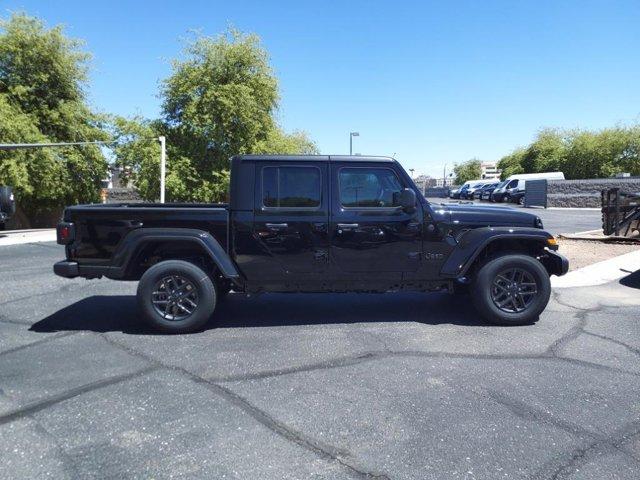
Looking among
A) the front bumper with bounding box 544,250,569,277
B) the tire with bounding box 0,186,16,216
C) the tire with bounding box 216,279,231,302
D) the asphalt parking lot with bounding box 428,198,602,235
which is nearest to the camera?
the front bumper with bounding box 544,250,569,277

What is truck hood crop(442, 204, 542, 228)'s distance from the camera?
18.5ft

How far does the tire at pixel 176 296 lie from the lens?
531cm

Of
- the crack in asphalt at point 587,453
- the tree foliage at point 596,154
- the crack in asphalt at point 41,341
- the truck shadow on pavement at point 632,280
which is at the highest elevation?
the tree foliage at point 596,154

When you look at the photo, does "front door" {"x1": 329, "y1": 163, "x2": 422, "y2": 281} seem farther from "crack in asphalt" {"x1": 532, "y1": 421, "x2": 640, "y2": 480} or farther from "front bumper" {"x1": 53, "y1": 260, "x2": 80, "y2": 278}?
"front bumper" {"x1": 53, "y1": 260, "x2": 80, "y2": 278}

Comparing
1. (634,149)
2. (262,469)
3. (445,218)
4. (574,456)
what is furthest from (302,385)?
(634,149)

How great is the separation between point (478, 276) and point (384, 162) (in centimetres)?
171

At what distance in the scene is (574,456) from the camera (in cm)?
294

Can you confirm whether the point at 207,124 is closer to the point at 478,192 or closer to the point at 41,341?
the point at 41,341

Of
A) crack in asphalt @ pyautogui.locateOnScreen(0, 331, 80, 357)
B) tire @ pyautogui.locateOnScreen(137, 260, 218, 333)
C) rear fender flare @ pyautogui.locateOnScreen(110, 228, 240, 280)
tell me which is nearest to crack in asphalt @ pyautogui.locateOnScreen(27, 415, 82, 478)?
crack in asphalt @ pyautogui.locateOnScreen(0, 331, 80, 357)

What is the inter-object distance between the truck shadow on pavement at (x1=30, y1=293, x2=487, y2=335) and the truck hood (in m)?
1.22

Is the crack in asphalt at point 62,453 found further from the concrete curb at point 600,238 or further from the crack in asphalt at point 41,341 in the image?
the concrete curb at point 600,238

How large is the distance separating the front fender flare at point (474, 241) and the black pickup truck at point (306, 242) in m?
0.01

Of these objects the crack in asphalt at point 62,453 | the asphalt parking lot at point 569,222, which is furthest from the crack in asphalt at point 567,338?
the asphalt parking lot at point 569,222

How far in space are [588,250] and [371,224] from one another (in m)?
9.16
